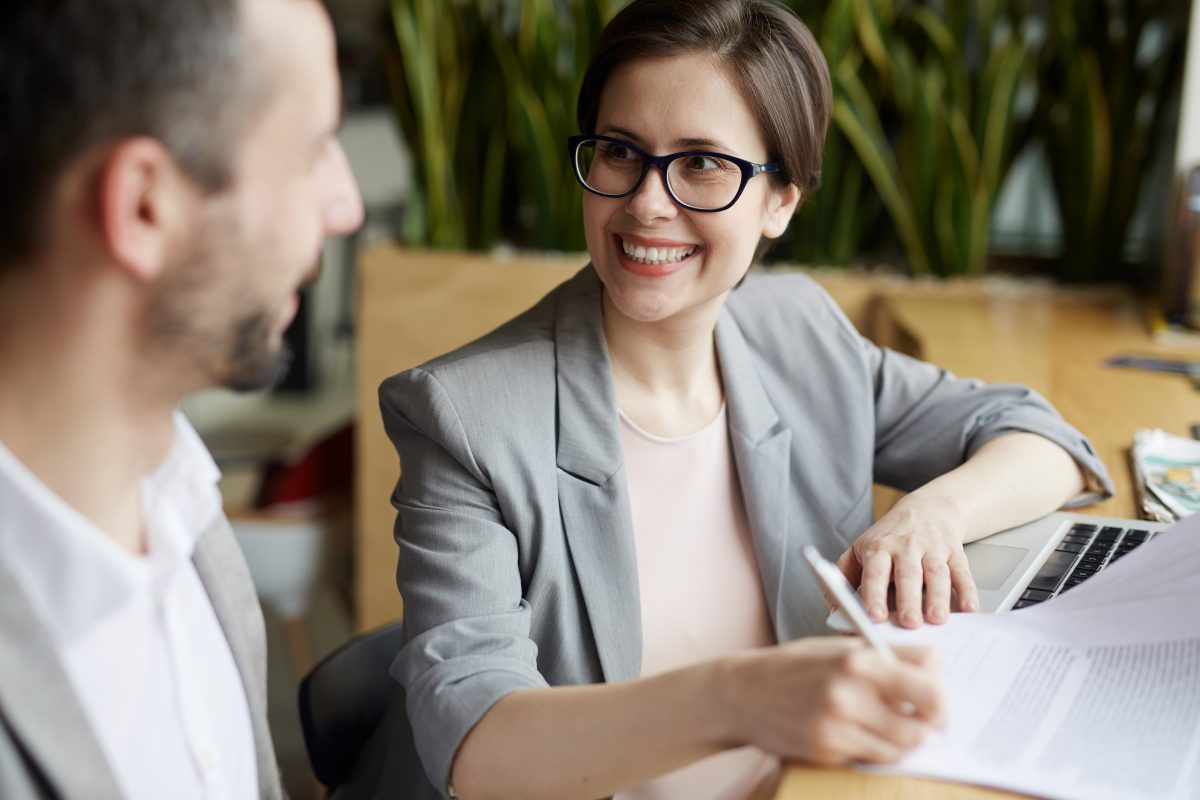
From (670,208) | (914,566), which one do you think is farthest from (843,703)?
(670,208)

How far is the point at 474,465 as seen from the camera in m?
1.27

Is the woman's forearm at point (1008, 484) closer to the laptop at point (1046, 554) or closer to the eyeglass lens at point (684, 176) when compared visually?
the laptop at point (1046, 554)

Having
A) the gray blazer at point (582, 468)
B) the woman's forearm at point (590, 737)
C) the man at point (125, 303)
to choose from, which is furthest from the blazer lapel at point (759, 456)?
the man at point (125, 303)

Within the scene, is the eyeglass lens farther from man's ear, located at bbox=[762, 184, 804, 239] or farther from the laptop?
the laptop

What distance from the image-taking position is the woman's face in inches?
54.7

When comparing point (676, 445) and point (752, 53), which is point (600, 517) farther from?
point (752, 53)

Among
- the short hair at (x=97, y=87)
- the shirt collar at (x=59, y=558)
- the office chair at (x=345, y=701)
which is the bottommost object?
the office chair at (x=345, y=701)

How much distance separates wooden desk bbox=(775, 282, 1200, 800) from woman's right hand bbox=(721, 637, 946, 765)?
0.68m

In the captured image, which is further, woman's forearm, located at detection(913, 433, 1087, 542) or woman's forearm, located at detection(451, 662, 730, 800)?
woman's forearm, located at detection(913, 433, 1087, 542)

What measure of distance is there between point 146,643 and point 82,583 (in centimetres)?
10

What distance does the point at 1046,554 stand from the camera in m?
1.29

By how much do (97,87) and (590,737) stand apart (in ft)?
1.95

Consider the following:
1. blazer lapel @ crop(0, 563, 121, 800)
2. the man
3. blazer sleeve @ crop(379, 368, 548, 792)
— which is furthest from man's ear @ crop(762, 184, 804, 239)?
blazer lapel @ crop(0, 563, 121, 800)

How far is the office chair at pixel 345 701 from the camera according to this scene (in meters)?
1.42
